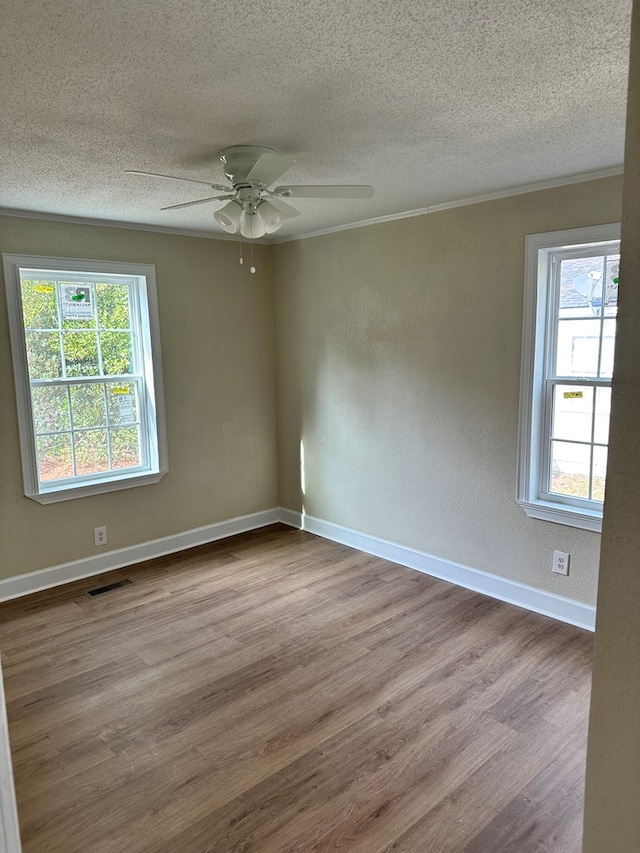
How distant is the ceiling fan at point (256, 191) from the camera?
233 cm

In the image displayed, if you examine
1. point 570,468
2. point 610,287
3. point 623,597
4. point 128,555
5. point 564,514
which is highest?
point 610,287

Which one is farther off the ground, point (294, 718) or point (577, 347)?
point (577, 347)

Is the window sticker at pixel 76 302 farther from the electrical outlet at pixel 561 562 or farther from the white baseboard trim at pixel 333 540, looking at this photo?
the electrical outlet at pixel 561 562

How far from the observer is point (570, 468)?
325cm

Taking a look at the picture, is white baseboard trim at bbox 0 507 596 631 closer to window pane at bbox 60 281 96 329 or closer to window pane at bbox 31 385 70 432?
window pane at bbox 31 385 70 432

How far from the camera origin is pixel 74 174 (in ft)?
8.95

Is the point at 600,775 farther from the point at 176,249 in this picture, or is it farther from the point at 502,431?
the point at 176,249

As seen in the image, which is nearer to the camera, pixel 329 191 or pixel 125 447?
pixel 329 191

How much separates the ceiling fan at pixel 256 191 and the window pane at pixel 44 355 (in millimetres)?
1744

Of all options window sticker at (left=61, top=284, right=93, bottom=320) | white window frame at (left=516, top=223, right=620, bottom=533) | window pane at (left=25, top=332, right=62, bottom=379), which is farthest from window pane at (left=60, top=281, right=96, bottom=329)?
white window frame at (left=516, top=223, right=620, bottom=533)

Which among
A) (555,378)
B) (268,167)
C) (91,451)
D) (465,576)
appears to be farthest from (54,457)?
(555,378)

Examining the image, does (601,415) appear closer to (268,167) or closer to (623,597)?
(268,167)

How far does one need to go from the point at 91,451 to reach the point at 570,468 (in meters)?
3.18

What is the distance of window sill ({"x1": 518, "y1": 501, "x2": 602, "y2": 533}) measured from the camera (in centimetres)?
307
